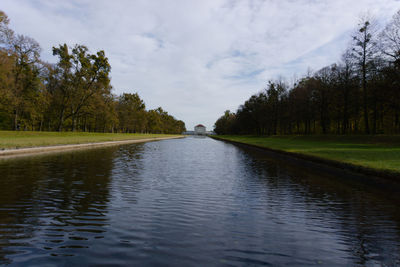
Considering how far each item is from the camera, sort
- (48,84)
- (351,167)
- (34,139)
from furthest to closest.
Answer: (48,84)
(34,139)
(351,167)

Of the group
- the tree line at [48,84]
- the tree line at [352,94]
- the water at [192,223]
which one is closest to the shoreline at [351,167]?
the water at [192,223]

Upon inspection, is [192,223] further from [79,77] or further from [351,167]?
[79,77]

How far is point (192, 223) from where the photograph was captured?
5.10 metres

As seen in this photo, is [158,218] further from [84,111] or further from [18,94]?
[84,111]

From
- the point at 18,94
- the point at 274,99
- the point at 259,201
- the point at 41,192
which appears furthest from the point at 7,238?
the point at 274,99

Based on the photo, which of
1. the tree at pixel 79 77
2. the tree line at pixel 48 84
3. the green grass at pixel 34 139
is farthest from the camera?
the tree at pixel 79 77

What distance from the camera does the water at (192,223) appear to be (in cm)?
368

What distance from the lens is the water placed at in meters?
3.68

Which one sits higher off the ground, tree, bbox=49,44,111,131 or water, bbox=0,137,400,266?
tree, bbox=49,44,111,131

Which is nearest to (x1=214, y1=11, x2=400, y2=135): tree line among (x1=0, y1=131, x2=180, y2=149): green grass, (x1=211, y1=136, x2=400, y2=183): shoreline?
(x1=211, y1=136, x2=400, y2=183): shoreline

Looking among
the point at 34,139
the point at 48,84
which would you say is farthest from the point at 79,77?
the point at 34,139

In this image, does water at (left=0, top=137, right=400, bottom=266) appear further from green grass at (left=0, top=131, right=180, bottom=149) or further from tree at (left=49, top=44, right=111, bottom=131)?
tree at (left=49, top=44, right=111, bottom=131)

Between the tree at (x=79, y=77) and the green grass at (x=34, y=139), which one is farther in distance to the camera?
the tree at (x=79, y=77)

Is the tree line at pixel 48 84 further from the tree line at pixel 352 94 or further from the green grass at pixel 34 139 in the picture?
the tree line at pixel 352 94
